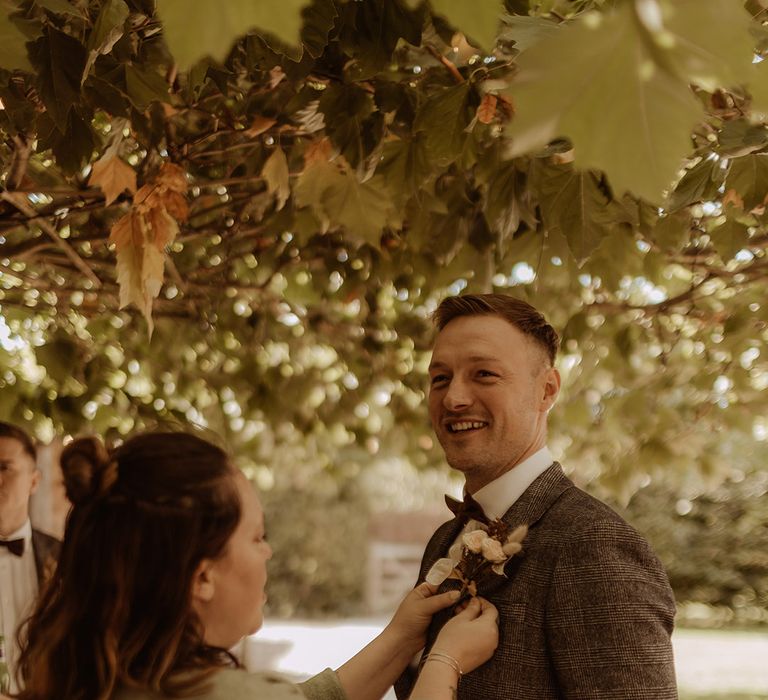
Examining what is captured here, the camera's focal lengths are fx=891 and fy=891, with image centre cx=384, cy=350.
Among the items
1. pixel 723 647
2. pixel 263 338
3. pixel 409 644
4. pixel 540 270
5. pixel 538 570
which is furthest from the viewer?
pixel 723 647

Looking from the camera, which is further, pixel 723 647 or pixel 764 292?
pixel 723 647

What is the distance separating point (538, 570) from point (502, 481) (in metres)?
0.30

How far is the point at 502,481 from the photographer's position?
209cm

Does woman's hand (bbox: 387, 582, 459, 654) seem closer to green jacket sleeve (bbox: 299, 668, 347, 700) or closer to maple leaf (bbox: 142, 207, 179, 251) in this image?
green jacket sleeve (bbox: 299, 668, 347, 700)

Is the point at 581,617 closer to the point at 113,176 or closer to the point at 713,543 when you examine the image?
the point at 113,176

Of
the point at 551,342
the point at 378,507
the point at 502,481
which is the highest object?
the point at 378,507

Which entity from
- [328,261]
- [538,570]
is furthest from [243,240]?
[538,570]

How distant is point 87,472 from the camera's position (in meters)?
1.56

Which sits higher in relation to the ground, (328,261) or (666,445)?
(328,261)

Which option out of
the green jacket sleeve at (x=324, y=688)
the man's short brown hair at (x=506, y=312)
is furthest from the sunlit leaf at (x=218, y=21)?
the green jacket sleeve at (x=324, y=688)

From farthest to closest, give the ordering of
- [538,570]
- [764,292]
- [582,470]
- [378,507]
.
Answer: [378,507]
[582,470]
[764,292]
[538,570]

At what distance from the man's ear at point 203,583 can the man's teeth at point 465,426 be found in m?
0.77

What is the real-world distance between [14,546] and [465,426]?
2259 millimetres

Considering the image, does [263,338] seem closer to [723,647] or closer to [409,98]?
[409,98]
